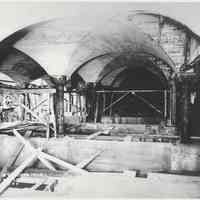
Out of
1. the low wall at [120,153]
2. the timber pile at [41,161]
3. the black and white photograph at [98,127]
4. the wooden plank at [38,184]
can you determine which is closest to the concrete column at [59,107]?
the black and white photograph at [98,127]

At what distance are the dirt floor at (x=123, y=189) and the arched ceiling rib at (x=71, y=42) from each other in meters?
3.60

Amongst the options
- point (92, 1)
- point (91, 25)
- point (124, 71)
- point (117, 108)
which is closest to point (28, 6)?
point (92, 1)

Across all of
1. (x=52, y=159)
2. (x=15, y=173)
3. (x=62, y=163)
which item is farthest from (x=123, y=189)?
(x=15, y=173)

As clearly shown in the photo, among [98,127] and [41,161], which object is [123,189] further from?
[98,127]

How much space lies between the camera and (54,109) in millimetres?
7113

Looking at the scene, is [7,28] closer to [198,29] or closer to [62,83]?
[62,83]

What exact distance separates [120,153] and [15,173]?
2.50 m

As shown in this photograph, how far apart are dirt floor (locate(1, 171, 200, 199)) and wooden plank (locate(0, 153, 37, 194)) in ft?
0.83

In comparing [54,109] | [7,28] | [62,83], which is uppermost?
[7,28]

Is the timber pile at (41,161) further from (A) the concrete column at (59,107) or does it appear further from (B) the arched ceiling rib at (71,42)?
(B) the arched ceiling rib at (71,42)

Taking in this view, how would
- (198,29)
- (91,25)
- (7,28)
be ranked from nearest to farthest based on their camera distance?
(198,29), (7,28), (91,25)

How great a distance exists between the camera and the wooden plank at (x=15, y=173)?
4762 millimetres

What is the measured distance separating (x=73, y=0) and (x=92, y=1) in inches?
15.7

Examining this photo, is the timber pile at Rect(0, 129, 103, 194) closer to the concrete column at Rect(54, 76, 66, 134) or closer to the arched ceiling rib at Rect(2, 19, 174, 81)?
the concrete column at Rect(54, 76, 66, 134)
